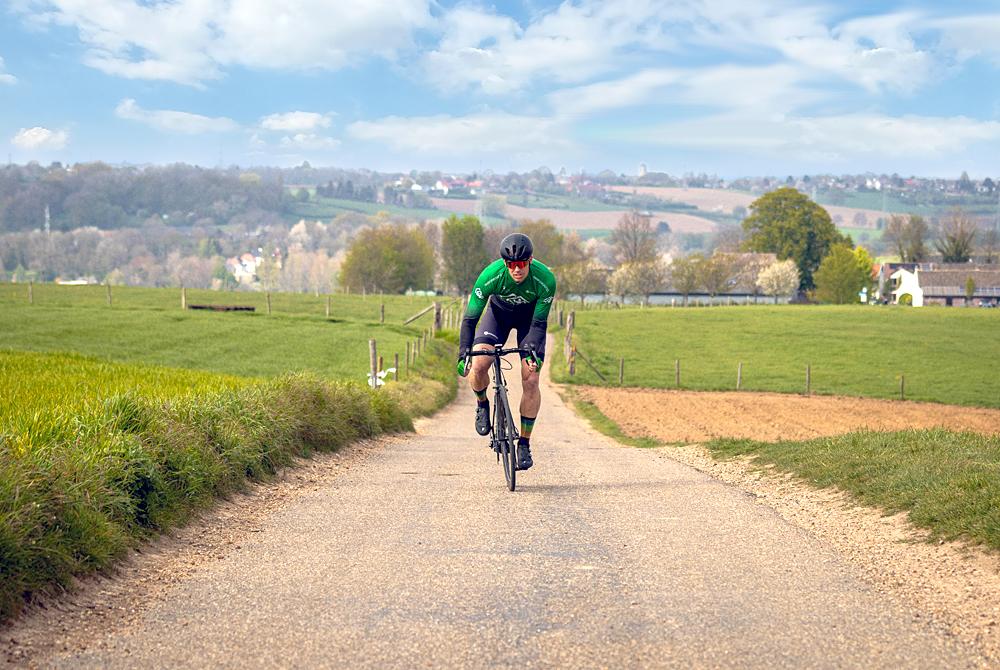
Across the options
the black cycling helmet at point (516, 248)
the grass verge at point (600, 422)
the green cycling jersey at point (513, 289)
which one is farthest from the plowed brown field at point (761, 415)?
the black cycling helmet at point (516, 248)

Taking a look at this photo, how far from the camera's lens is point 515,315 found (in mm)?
11031

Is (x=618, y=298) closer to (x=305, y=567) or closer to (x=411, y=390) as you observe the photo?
(x=411, y=390)

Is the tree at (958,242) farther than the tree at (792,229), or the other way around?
the tree at (958,242)

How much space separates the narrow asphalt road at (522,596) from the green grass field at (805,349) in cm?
4112

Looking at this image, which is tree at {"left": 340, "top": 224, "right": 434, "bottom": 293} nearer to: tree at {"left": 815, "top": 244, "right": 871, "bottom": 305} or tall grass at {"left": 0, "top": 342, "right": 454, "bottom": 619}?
tree at {"left": 815, "top": 244, "right": 871, "bottom": 305}

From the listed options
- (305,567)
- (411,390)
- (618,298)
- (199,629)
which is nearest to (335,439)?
(305,567)

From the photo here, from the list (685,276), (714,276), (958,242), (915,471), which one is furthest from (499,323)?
(958,242)

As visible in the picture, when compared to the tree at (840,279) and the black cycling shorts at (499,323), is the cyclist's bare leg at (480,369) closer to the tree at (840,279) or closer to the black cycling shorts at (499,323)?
the black cycling shorts at (499,323)

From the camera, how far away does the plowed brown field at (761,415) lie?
90.9 feet

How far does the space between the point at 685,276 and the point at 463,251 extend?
30.0m

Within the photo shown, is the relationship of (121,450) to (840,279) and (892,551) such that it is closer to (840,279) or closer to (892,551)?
(892,551)

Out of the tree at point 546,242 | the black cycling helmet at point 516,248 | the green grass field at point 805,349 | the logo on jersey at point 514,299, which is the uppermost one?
the tree at point 546,242

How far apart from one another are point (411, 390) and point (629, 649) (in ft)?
83.7

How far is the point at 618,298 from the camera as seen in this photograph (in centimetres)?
12519
